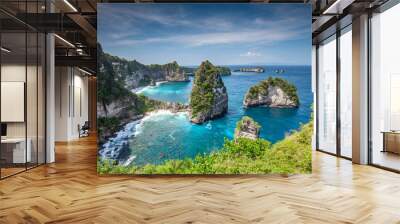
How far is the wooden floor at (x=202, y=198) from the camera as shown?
3.81 meters

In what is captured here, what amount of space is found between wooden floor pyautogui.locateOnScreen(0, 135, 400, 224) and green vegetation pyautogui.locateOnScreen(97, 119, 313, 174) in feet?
0.52

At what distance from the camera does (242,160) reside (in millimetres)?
6172

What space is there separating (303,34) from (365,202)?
3.07 m

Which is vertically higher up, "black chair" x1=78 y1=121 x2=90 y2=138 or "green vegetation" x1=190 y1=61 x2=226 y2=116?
"green vegetation" x1=190 y1=61 x2=226 y2=116

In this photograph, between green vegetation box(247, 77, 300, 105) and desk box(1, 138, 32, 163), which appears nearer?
desk box(1, 138, 32, 163)

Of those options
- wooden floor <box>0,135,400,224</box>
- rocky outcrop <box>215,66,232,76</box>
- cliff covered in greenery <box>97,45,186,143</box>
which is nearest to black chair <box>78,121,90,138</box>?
wooden floor <box>0,135,400,224</box>

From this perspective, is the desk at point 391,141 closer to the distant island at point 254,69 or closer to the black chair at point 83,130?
the distant island at point 254,69

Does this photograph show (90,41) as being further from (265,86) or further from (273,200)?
(273,200)

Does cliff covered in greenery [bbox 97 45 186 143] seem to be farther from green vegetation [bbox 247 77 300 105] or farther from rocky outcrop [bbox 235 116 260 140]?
green vegetation [bbox 247 77 300 105]

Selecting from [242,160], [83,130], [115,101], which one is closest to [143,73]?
[115,101]

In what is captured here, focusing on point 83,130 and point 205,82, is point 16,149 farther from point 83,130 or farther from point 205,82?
point 83,130

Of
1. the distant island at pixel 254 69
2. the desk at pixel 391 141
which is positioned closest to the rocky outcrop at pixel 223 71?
the distant island at pixel 254 69

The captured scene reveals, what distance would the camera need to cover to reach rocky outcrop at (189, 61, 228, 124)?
6.29 metres

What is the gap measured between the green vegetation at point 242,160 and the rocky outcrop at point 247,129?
0.09 m
